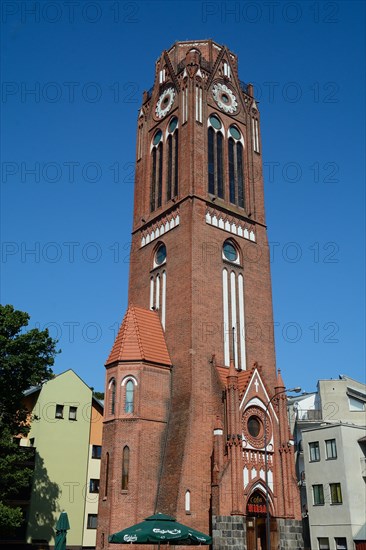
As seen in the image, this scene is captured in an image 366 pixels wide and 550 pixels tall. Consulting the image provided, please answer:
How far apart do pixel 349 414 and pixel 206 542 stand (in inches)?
1303

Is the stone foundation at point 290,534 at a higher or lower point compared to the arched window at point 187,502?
lower

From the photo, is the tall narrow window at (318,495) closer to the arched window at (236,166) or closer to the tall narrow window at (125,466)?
the tall narrow window at (125,466)

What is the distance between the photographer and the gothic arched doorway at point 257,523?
3044 centimetres

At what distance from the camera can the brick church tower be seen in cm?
3030

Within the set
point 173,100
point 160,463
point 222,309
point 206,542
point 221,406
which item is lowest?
point 206,542

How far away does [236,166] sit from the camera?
43312 mm

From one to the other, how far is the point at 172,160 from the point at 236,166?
4869 mm

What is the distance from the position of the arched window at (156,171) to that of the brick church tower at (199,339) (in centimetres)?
11

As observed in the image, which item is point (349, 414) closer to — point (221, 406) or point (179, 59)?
point (221, 406)

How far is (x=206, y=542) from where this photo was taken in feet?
80.3

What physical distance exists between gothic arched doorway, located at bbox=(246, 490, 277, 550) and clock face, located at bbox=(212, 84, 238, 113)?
28145mm

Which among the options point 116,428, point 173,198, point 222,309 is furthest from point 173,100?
point 116,428

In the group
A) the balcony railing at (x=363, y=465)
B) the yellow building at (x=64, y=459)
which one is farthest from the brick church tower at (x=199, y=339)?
the balcony railing at (x=363, y=465)

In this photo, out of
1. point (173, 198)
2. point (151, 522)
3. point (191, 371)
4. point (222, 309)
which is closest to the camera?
point (151, 522)
